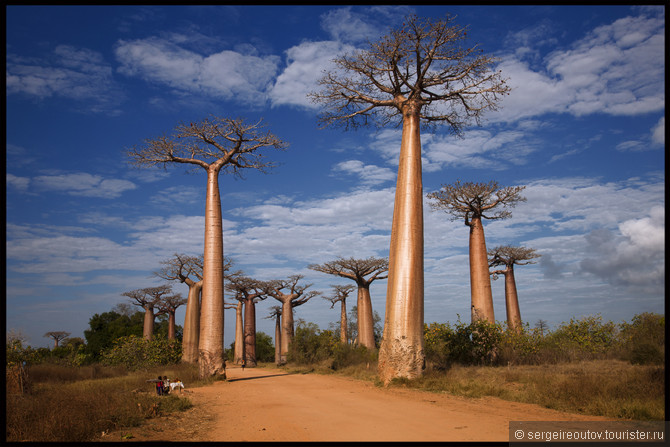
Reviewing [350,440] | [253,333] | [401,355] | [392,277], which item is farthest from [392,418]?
Answer: [253,333]

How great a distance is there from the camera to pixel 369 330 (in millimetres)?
26531

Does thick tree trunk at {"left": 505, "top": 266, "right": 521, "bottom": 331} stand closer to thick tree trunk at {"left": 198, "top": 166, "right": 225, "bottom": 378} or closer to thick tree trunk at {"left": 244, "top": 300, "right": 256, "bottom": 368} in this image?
thick tree trunk at {"left": 244, "top": 300, "right": 256, "bottom": 368}

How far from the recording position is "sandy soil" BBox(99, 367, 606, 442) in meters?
4.70

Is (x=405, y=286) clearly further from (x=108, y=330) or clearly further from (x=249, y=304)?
(x=108, y=330)

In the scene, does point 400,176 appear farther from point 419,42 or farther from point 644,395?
point 644,395

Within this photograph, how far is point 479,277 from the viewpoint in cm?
1741

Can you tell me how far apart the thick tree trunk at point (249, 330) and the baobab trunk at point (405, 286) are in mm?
21446

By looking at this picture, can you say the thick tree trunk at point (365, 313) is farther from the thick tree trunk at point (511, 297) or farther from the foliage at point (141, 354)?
the foliage at point (141, 354)

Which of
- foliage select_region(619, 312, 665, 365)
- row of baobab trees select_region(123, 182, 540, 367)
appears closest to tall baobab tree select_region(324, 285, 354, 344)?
row of baobab trees select_region(123, 182, 540, 367)

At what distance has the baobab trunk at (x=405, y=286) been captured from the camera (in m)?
9.81

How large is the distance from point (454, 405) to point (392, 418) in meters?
1.69

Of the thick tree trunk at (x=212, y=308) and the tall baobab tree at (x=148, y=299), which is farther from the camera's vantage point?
the tall baobab tree at (x=148, y=299)

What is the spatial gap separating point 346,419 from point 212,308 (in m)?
8.22

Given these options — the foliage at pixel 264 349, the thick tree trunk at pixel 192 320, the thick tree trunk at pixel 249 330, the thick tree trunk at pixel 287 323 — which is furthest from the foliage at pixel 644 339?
the foliage at pixel 264 349
